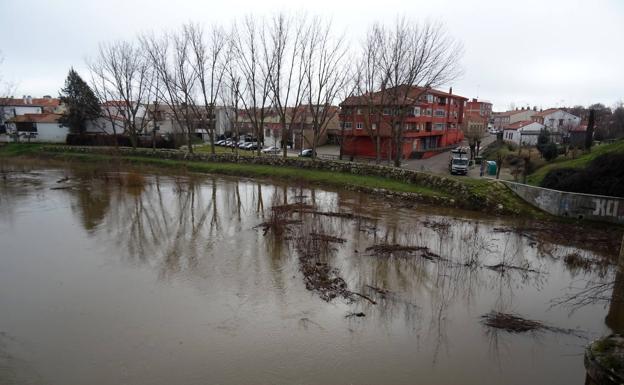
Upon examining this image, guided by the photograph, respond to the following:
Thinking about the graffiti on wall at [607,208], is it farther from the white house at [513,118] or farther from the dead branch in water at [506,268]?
the white house at [513,118]

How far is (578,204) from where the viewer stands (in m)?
16.9

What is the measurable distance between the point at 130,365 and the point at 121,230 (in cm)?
955

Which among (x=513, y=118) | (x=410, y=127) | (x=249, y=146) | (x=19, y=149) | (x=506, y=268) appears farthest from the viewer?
(x=513, y=118)

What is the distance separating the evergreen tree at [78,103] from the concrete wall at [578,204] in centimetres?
4816

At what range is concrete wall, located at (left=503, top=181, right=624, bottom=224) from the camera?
1616cm

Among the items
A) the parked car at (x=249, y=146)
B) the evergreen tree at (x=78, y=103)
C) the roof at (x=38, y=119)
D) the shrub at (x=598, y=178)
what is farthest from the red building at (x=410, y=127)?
the roof at (x=38, y=119)

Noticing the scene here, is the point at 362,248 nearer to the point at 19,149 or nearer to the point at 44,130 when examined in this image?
the point at 19,149

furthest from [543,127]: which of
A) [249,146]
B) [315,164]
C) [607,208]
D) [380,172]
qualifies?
[607,208]

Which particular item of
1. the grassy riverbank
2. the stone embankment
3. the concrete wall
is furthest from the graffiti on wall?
the stone embankment

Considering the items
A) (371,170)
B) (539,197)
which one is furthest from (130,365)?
(371,170)

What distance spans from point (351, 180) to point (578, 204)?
13.0 metres

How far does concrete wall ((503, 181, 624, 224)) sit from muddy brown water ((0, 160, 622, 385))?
838 mm

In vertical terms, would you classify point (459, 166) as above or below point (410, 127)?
below

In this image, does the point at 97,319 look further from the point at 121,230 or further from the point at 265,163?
the point at 265,163
